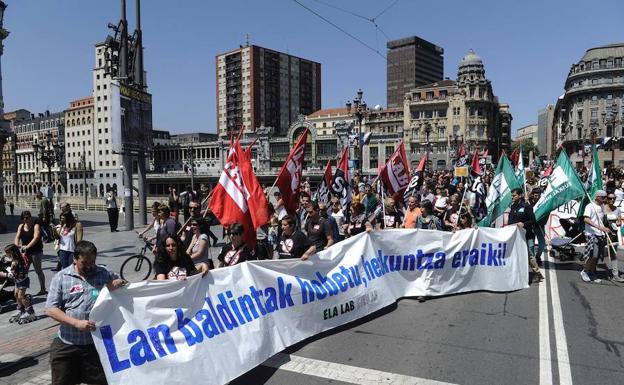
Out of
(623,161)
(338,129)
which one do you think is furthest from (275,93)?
(623,161)

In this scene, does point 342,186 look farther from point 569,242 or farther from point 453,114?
point 453,114

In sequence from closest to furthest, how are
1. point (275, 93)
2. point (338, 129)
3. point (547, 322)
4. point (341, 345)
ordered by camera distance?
point (341, 345), point (547, 322), point (338, 129), point (275, 93)

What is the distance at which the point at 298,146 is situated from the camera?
9.21 m

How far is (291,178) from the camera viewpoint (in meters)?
9.02

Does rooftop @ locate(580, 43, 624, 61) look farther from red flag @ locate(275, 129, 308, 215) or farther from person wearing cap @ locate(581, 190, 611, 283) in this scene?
red flag @ locate(275, 129, 308, 215)

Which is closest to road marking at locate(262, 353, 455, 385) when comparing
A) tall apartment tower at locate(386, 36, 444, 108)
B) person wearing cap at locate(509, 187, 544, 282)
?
person wearing cap at locate(509, 187, 544, 282)

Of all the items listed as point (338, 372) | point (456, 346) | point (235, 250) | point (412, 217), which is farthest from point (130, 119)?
point (456, 346)

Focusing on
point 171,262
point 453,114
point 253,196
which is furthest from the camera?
point 453,114

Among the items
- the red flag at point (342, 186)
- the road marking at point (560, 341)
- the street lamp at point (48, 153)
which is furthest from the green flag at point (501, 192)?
the street lamp at point (48, 153)

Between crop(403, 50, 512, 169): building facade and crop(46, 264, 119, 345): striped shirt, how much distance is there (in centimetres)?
8865

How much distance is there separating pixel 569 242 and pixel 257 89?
126046 mm

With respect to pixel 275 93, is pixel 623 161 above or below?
below

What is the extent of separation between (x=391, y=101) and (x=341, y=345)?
15807cm

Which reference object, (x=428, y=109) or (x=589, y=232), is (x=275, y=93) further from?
(x=589, y=232)
